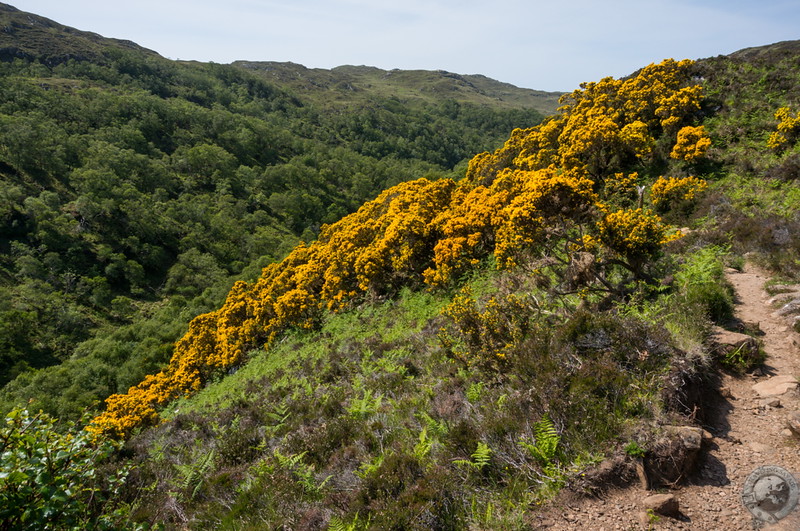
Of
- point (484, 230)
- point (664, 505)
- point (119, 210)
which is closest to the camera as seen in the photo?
point (664, 505)

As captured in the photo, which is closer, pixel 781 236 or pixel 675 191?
pixel 781 236

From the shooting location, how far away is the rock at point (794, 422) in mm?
4109

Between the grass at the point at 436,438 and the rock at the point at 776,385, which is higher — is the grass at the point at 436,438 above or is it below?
below

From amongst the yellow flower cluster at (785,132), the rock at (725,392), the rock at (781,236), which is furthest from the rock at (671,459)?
Answer: the yellow flower cluster at (785,132)

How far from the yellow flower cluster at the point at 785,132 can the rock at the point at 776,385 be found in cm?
1126

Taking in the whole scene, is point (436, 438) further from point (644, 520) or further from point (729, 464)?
point (729, 464)

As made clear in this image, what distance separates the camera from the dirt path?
11.8 feet

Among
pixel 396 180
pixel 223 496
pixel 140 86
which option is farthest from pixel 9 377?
pixel 140 86

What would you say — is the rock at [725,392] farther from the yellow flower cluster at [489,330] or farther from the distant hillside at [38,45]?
the distant hillside at [38,45]

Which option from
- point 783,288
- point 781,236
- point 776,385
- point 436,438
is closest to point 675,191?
point 781,236

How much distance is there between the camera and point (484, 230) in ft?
44.2

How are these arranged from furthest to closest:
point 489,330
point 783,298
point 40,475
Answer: point 489,330, point 783,298, point 40,475

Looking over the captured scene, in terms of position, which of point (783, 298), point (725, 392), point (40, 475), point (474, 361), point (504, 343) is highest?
point (783, 298)

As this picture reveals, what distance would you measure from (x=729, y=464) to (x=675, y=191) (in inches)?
394
